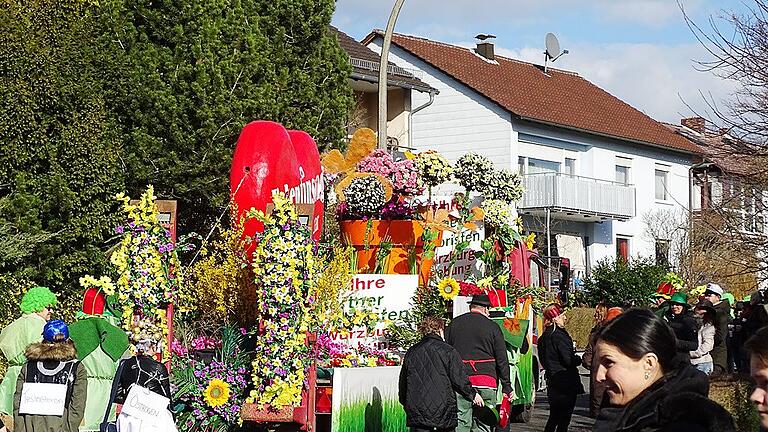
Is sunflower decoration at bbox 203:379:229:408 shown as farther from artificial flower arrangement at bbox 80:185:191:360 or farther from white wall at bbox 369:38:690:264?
white wall at bbox 369:38:690:264

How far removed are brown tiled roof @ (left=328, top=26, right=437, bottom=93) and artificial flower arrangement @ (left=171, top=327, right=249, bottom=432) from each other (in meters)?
18.0

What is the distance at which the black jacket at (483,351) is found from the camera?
35.7 feet

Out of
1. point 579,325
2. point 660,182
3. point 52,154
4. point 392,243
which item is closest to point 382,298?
point 392,243

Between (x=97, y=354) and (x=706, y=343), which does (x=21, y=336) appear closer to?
(x=97, y=354)

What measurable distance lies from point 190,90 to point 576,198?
2261cm

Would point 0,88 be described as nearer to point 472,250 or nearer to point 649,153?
point 472,250

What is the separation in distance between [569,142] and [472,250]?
24.8 metres

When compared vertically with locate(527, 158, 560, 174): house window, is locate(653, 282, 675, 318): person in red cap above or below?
below

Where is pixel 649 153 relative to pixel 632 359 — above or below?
above

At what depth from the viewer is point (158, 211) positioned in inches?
429

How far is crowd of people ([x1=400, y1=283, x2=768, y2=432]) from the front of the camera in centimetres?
373

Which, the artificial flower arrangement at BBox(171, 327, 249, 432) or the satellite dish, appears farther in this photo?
the satellite dish

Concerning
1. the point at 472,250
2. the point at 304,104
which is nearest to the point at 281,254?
the point at 472,250

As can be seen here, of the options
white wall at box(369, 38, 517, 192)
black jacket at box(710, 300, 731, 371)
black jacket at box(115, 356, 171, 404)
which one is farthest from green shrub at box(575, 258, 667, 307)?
black jacket at box(115, 356, 171, 404)
